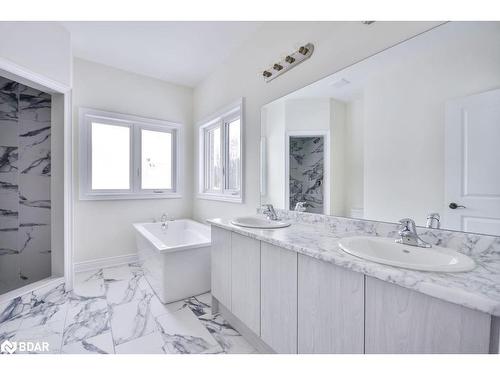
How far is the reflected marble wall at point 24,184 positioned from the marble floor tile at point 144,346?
1841 mm

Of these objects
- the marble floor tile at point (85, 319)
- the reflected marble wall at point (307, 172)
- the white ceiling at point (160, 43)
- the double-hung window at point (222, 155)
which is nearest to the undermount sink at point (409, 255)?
the reflected marble wall at point (307, 172)

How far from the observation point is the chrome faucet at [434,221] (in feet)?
3.51

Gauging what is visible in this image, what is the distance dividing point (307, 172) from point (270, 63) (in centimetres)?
113

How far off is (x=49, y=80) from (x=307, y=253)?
270 cm

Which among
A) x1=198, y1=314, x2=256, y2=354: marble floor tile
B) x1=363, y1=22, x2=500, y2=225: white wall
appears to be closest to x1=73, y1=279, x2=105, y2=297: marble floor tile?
x1=198, y1=314, x2=256, y2=354: marble floor tile

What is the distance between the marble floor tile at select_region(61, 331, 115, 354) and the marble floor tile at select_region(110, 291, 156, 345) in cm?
5

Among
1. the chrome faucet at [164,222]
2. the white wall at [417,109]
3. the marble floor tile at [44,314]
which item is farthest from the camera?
the chrome faucet at [164,222]

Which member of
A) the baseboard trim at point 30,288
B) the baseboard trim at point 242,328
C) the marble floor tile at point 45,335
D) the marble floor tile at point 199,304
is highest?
the baseboard trim at point 30,288

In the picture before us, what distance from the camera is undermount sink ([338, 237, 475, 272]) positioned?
752 millimetres

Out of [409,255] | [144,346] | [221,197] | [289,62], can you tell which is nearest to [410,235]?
[409,255]

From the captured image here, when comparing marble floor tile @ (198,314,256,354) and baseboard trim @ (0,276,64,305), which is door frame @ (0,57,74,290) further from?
Answer: marble floor tile @ (198,314,256,354)

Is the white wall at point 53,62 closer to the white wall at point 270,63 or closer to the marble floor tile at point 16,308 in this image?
the marble floor tile at point 16,308

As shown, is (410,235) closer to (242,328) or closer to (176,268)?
(242,328)

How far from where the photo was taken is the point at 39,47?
2000 millimetres
